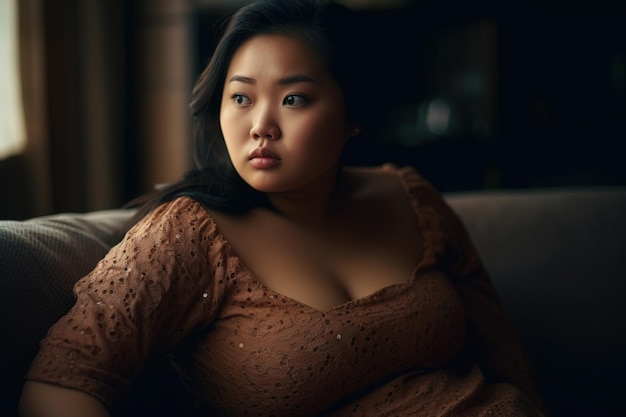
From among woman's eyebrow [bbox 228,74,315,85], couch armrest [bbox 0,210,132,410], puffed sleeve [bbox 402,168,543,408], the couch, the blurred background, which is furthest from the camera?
the blurred background

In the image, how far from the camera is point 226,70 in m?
1.27

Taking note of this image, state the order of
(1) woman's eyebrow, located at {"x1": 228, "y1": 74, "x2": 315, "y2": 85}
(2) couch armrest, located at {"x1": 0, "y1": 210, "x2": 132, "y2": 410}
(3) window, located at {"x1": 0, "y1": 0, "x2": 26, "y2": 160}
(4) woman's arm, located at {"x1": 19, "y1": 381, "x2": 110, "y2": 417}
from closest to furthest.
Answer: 1. (4) woman's arm, located at {"x1": 19, "y1": 381, "x2": 110, "y2": 417}
2. (2) couch armrest, located at {"x1": 0, "y1": 210, "x2": 132, "y2": 410}
3. (1) woman's eyebrow, located at {"x1": 228, "y1": 74, "x2": 315, "y2": 85}
4. (3) window, located at {"x1": 0, "y1": 0, "x2": 26, "y2": 160}

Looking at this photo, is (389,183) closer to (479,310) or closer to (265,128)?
(479,310)

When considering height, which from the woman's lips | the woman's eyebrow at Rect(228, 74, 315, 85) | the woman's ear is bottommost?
the woman's lips

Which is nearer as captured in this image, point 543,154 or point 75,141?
point 75,141

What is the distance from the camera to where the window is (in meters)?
2.87

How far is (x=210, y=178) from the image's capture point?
133cm

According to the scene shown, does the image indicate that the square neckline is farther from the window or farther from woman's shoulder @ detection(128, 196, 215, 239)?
the window

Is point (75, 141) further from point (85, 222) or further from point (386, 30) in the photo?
point (85, 222)

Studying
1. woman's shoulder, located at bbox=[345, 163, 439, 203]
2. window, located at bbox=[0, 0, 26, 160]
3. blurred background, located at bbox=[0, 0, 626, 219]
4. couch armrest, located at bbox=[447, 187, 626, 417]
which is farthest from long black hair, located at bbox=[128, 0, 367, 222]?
blurred background, located at bbox=[0, 0, 626, 219]

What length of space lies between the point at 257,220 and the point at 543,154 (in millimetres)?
3010

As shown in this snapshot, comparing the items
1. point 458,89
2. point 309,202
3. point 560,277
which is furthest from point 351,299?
point 458,89

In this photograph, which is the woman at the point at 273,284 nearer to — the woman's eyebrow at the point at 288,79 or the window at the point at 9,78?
the woman's eyebrow at the point at 288,79

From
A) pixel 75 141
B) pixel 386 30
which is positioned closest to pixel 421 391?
pixel 75 141
